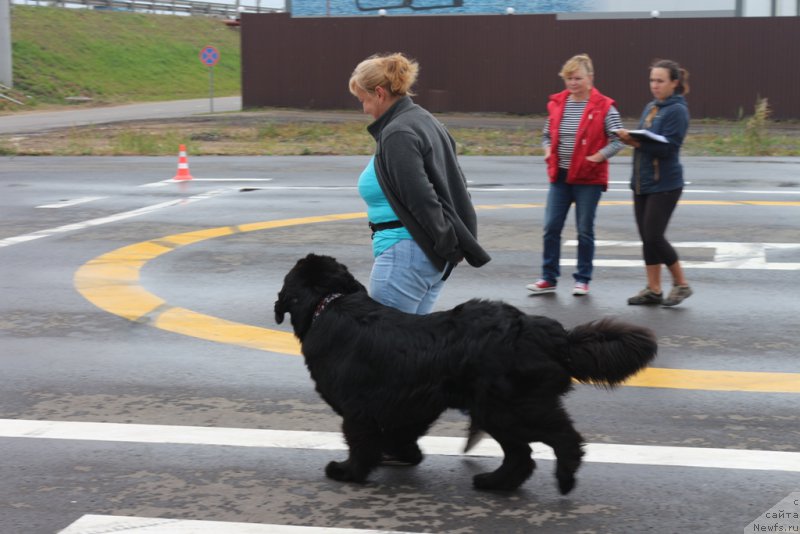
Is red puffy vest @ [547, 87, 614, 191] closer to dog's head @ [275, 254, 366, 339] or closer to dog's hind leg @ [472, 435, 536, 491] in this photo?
dog's head @ [275, 254, 366, 339]

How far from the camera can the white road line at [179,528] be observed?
4.26 meters

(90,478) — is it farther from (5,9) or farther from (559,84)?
(5,9)

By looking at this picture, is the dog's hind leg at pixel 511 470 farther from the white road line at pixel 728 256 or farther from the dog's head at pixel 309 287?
the white road line at pixel 728 256

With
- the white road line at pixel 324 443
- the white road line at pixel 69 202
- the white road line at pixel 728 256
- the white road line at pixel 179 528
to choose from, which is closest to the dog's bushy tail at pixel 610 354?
the white road line at pixel 324 443

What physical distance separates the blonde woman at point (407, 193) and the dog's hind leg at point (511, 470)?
96 centimetres

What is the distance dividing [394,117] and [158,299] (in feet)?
14.3

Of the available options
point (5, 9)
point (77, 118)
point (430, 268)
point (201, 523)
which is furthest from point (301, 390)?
point (5, 9)

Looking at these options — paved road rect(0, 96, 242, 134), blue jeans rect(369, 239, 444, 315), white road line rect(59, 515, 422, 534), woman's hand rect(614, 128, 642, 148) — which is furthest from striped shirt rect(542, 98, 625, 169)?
paved road rect(0, 96, 242, 134)

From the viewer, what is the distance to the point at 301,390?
20.6 ft

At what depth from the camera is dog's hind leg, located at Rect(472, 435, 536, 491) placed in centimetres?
459

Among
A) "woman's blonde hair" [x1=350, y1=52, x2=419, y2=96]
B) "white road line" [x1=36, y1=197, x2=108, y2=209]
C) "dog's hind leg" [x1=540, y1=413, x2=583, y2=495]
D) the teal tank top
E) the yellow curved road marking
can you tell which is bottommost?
the yellow curved road marking

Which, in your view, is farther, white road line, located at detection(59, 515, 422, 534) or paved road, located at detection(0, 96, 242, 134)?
paved road, located at detection(0, 96, 242, 134)

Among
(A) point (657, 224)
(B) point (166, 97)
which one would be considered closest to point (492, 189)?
(A) point (657, 224)

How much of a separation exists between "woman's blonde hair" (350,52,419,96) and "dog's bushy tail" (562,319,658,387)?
5.09 ft
